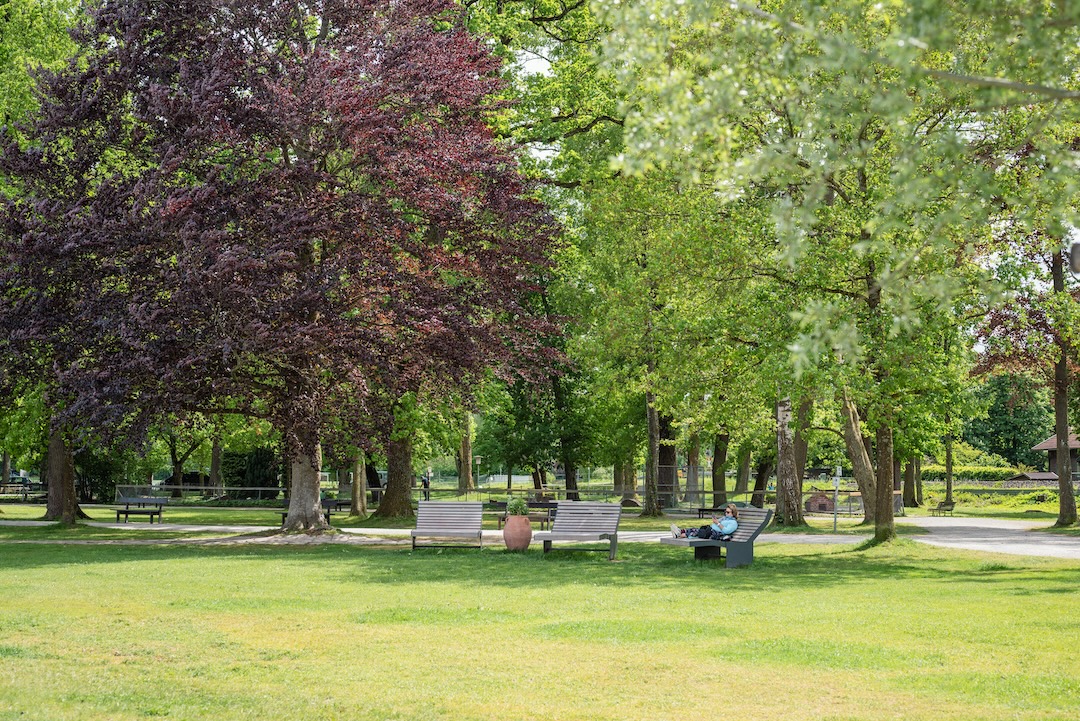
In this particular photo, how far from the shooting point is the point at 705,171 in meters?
23.6

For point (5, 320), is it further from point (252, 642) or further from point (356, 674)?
point (356, 674)

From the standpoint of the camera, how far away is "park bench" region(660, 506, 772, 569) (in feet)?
63.7

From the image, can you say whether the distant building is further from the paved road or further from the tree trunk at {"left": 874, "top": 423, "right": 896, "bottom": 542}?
the tree trunk at {"left": 874, "top": 423, "right": 896, "bottom": 542}

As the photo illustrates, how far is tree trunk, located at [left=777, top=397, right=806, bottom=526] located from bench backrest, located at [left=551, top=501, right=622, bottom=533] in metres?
12.0

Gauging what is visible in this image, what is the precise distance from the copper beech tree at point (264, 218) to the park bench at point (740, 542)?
7068 millimetres

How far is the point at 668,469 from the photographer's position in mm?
47844

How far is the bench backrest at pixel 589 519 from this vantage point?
2103 cm

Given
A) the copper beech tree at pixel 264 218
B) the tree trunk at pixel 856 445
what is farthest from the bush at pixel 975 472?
the copper beech tree at pixel 264 218

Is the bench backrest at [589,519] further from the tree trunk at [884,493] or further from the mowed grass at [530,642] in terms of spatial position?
the tree trunk at [884,493]

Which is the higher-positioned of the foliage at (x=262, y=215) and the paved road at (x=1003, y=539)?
the foliage at (x=262, y=215)

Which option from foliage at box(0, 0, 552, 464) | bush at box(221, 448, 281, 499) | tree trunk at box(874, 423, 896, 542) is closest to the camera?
foliage at box(0, 0, 552, 464)

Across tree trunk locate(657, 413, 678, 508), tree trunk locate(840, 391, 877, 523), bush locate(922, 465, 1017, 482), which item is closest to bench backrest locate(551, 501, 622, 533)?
tree trunk locate(840, 391, 877, 523)

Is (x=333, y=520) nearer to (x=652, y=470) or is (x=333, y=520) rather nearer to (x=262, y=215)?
(x=652, y=470)

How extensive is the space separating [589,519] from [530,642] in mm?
10122
